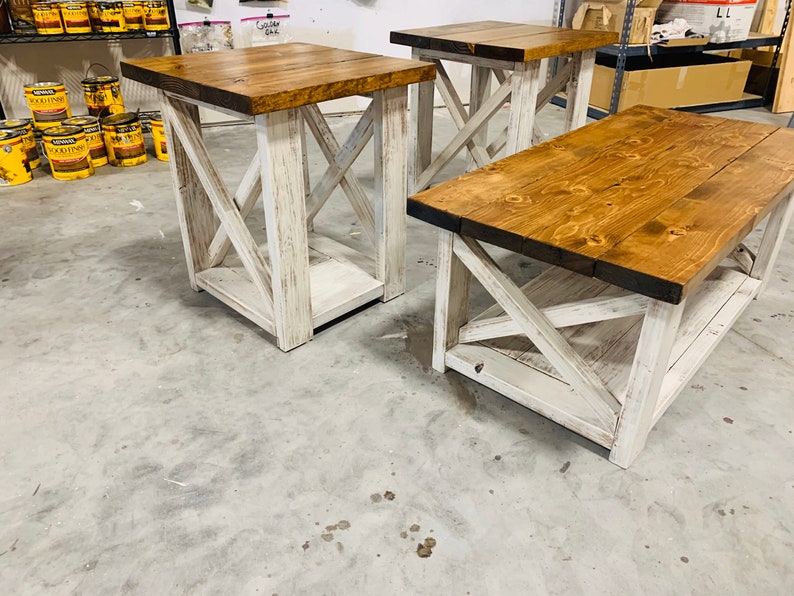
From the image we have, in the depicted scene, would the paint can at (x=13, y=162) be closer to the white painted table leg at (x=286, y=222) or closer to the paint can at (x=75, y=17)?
the paint can at (x=75, y=17)

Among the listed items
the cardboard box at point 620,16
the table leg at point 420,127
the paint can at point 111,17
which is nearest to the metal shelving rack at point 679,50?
the cardboard box at point 620,16

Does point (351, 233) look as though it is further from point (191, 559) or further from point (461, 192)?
point (191, 559)

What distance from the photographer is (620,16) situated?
3973mm

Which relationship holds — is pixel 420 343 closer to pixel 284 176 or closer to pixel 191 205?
pixel 284 176

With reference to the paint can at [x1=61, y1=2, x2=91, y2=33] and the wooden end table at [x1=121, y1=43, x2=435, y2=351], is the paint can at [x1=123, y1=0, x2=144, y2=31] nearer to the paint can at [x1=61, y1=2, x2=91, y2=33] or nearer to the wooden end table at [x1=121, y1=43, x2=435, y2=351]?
the paint can at [x1=61, y1=2, x2=91, y2=33]

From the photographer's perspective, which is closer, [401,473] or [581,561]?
[581,561]

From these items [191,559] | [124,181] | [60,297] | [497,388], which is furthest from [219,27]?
[191,559]

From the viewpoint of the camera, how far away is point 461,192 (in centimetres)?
157

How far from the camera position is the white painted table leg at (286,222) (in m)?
1.58

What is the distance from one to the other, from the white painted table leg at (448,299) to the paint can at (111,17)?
277 cm

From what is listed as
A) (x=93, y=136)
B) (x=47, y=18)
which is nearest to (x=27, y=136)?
(x=93, y=136)

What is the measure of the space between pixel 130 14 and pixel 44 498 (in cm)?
299

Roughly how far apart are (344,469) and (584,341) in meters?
0.80

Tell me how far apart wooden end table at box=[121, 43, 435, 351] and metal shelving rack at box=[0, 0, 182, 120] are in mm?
1722
